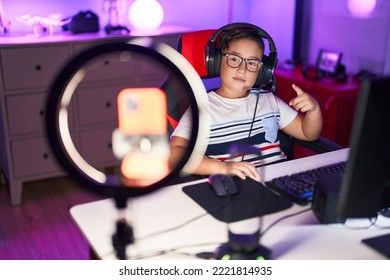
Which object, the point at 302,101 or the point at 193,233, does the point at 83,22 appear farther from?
the point at 193,233

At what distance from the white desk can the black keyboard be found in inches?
1.1

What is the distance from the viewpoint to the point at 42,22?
256cm

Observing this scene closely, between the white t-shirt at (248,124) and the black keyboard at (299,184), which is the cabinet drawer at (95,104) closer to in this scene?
the white t-shirt at (248,124)

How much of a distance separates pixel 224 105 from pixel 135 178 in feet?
3.17

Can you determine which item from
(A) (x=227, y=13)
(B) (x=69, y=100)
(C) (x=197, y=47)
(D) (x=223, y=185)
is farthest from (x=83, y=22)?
(B) (x=69, y=100)

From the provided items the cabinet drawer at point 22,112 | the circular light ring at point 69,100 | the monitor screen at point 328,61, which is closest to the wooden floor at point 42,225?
the cabinet drawer at point 22,112

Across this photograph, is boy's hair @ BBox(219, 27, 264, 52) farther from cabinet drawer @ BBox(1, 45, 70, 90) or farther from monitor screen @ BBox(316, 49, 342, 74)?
monitor screen @ BBox(316, 49, 342, 74)

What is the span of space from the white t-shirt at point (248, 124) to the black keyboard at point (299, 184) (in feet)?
0.98

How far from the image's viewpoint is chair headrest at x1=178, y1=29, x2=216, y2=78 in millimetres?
1618

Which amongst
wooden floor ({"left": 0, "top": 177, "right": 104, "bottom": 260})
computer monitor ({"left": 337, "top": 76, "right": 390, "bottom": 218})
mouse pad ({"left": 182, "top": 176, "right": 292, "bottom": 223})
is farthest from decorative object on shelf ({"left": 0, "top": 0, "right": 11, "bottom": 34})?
computer monitor ({"left": 337, "top": 76, "right": 390, "bottom": 218})

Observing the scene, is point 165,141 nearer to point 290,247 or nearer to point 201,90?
point 201,90

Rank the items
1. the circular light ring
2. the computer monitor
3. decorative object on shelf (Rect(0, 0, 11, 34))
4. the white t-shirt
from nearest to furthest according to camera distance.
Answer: the circular light ring → the computer monitor → the white t-shirt → decorative object on shelf (Rect(0, 0, 11, 34))

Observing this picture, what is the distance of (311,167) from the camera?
4.56 feet

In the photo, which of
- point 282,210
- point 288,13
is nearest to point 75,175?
point 282,210
